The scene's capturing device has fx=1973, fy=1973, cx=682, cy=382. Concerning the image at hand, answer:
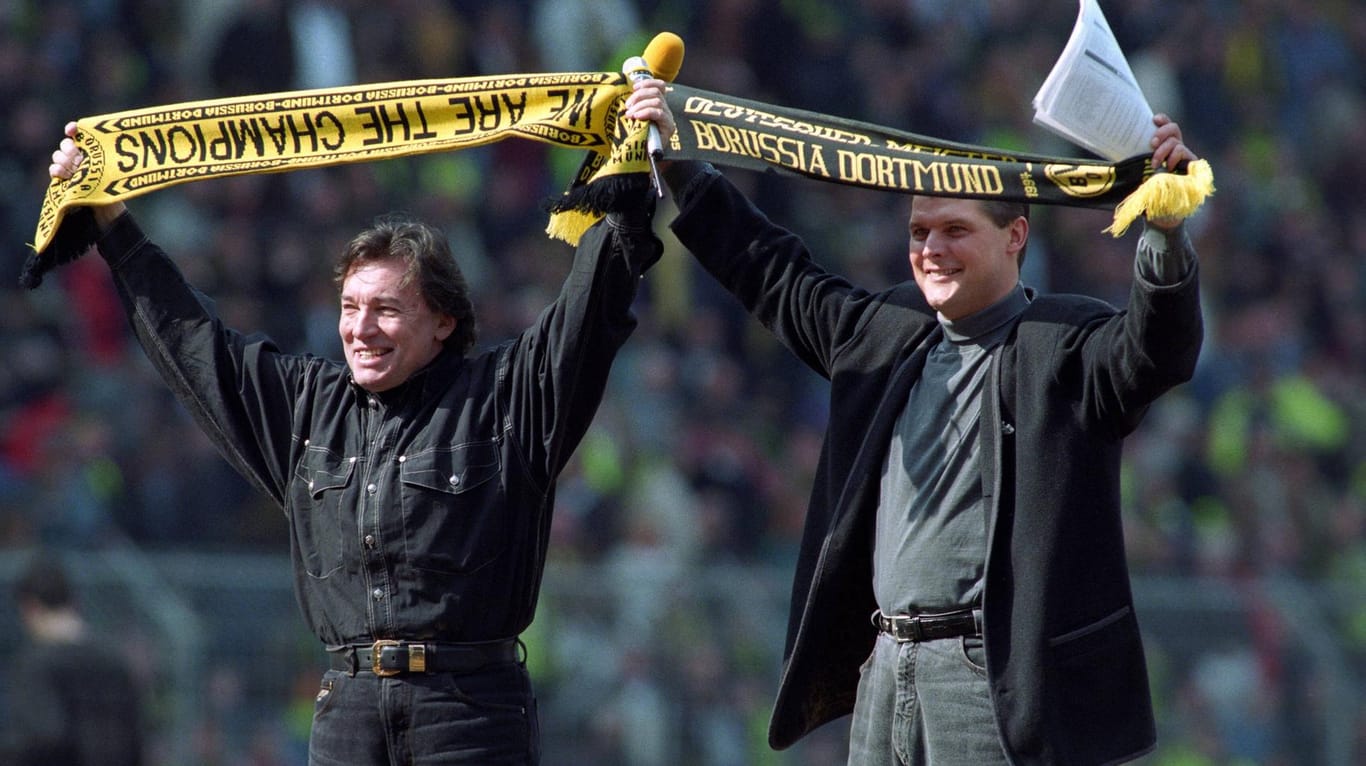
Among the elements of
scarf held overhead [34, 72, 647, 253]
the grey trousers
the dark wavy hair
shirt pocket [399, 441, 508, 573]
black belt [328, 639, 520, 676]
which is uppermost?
scarf held overhead [34, 72, 647, 253]

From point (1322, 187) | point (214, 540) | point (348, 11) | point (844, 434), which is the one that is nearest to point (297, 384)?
point (844, 434)

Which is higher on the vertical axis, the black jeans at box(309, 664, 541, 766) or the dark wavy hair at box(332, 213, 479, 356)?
the dark wavy hair at box(332, 213, 479, 356)

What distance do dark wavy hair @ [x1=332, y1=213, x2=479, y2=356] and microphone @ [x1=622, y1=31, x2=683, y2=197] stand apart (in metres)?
→ 0.52

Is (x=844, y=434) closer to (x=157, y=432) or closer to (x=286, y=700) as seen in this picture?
(x=286, y=700)

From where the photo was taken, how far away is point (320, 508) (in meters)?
4.38

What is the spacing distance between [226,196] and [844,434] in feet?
21.1

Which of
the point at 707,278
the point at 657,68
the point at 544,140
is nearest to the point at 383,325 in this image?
the point at 544,140

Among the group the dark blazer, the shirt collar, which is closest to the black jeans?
the dark blazer

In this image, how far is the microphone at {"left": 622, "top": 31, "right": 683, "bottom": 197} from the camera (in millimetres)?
4410

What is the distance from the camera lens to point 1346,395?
39.5 ft

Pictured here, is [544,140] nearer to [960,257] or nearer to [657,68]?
[657,68]

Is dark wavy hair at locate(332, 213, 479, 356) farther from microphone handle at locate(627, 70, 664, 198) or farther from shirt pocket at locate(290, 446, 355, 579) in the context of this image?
microphone handle at locate(627, 70, 664, 198)

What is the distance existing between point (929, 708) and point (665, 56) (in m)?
1.58

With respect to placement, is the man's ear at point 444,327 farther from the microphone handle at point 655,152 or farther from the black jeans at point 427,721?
the black jeans at point 427,721
